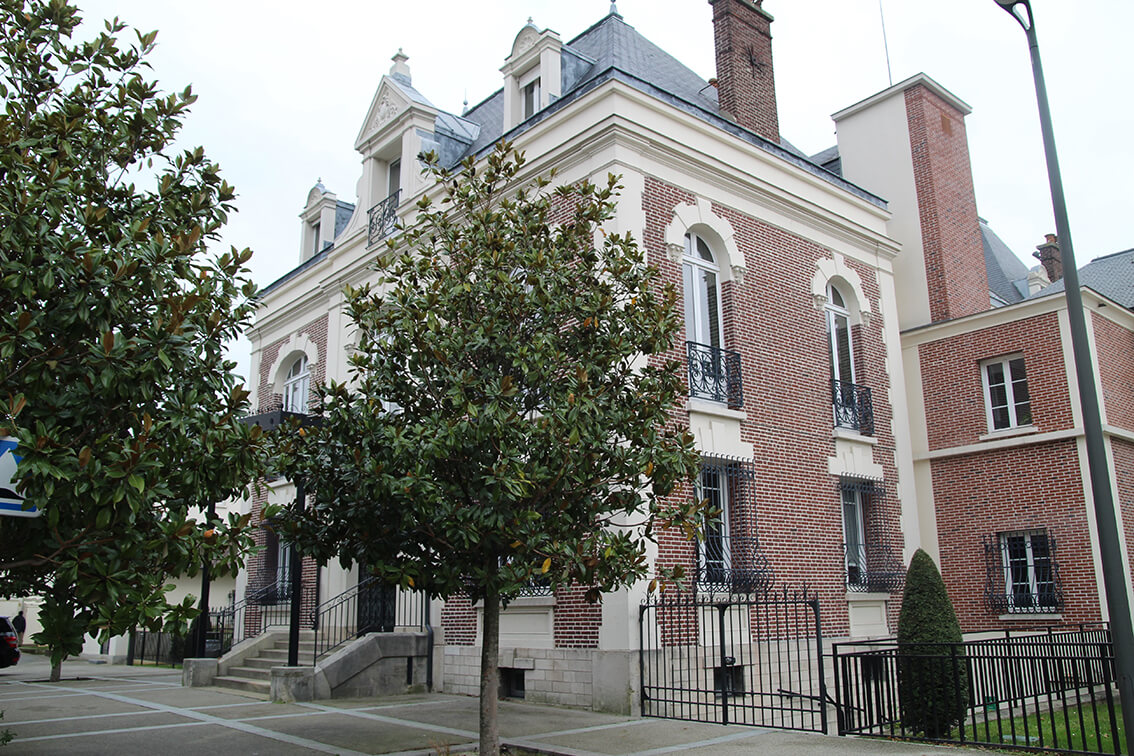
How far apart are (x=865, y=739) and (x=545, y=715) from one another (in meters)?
3.97

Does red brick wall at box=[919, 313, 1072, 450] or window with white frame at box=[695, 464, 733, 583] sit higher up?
red brick wall at box=[919, 313, 1072, 450]

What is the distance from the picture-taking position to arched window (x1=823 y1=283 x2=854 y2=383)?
1631 centimetres

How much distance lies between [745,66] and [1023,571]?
34.5 ft

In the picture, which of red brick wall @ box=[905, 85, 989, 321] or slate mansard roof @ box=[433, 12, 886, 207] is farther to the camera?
red brick wall @ box=[905, 85, 989, 321]

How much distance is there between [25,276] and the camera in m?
5.43

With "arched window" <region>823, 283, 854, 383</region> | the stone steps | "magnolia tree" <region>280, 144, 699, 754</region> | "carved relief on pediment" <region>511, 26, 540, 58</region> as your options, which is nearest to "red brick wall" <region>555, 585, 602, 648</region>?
"magnolia tree" <region>280, 144, 699, 754</region>

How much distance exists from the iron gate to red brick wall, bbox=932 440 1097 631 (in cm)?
513

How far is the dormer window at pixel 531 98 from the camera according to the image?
16016mm

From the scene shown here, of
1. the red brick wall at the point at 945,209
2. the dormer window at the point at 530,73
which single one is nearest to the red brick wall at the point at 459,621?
the dormer window at the point at 530,73

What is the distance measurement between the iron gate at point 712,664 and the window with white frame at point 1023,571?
5.20 metres

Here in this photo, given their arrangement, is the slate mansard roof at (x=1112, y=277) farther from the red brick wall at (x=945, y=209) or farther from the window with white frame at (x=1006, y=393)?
the window with white frame at (x=1006, y=393)

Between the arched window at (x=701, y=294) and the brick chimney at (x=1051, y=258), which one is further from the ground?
the brick chimney at (x=1051, y=258)

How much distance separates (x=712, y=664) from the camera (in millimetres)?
11672

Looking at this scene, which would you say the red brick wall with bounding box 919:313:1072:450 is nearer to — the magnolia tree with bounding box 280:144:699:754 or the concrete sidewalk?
the concrete sidewalk
